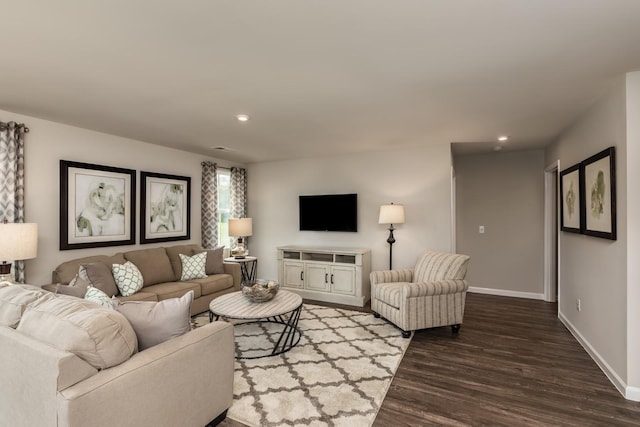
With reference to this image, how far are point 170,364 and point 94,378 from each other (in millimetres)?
339

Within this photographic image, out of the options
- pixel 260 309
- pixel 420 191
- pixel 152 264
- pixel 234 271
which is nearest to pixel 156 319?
pixel 260 309

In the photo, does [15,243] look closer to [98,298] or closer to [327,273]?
[98,298]

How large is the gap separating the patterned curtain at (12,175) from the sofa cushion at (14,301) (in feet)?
5.11

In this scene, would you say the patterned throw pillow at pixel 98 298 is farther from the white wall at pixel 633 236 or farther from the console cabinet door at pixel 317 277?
the white wall at pixel 633 236

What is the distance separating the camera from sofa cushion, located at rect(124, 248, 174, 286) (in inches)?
151

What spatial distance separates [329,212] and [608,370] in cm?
373

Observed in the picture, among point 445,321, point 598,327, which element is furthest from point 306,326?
point 598,327

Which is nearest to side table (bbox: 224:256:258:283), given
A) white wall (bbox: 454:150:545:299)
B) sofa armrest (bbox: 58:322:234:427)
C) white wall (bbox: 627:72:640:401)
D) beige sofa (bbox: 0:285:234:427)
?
sofa armrest (bbox: 58:322:234:427)

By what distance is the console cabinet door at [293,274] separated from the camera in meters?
5.12

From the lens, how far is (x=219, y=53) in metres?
1.98

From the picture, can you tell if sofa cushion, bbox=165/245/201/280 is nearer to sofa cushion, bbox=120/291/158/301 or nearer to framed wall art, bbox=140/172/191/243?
framed wall art, bbox=140/172/191/243

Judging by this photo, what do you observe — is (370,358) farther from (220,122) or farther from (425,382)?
(220,122)

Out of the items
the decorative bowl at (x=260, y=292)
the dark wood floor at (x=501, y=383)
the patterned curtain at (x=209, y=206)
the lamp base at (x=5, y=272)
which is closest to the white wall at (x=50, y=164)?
the lamp base at (x=5, y=272)

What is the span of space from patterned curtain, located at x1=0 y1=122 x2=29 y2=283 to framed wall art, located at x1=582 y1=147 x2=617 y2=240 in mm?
5283
